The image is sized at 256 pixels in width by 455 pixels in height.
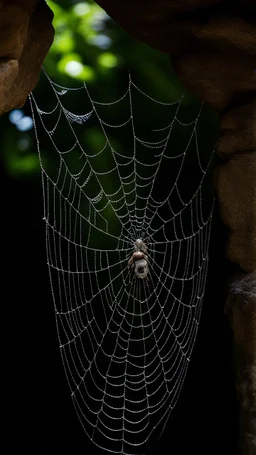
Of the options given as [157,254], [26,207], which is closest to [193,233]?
[157,254]

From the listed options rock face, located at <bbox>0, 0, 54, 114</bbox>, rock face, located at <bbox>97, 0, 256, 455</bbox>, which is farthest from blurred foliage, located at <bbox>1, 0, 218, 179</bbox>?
rock face, located at <bbox>0, 0, 54, 114</bbox>

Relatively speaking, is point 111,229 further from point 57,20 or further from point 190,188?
point 57,20

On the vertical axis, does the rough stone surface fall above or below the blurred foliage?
below

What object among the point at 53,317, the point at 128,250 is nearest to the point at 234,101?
the point at 128,250

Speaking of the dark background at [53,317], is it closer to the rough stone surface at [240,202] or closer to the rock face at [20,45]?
the rough stone surface at [240,202]

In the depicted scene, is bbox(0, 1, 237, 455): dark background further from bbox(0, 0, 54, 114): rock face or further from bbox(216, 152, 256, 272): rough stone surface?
bbox(0, 0, 54, 114): rock face

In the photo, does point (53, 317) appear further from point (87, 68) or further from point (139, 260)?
point (87, 68)
